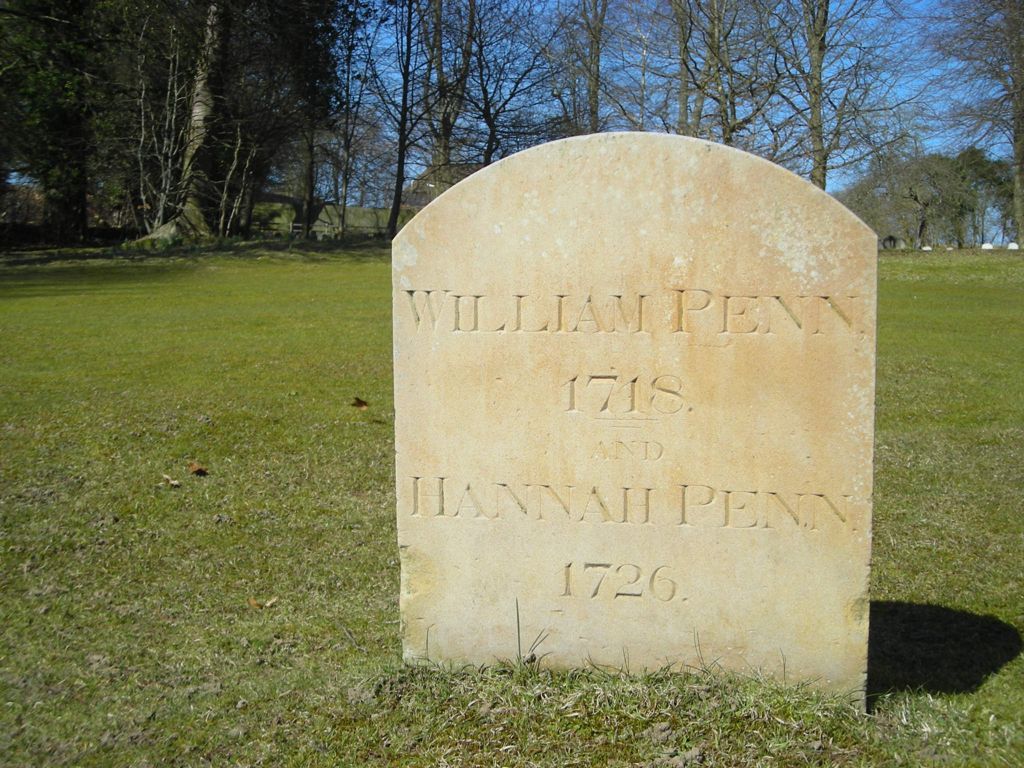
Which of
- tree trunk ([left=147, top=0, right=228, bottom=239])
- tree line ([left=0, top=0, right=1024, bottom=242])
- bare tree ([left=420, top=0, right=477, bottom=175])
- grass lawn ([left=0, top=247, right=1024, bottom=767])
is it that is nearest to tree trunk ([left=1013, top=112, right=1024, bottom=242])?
tree line ([left=0, top=0, right=1024, bottom=242])

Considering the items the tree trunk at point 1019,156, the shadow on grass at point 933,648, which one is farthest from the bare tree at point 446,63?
the shadow on grass at point 933,648

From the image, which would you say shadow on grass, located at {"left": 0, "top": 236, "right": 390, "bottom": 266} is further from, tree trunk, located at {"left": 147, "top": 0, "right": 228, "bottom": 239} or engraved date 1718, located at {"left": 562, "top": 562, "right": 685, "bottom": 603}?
engraved date 1718, located at {"left": 562, "top": 562, "right": 685, "bottom": 603}

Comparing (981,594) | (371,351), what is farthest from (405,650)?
(371,351)

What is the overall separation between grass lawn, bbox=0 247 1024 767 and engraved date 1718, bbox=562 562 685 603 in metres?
0.31

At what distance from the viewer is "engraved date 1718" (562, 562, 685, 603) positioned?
3.64m

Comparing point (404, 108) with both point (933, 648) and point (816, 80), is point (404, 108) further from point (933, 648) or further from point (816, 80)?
point (933, 648)

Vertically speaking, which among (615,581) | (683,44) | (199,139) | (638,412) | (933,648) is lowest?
(933,648)

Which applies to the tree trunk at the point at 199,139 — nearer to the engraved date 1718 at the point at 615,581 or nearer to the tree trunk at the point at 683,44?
the tree trunk at the point at 683,44

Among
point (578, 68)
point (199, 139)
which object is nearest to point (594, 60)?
point (578, 68)

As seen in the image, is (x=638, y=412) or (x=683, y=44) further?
(x=683, y=44)

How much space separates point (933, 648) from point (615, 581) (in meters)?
1.63

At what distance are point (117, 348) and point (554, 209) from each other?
382 inches

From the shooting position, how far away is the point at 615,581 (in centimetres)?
367

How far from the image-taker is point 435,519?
373cm
